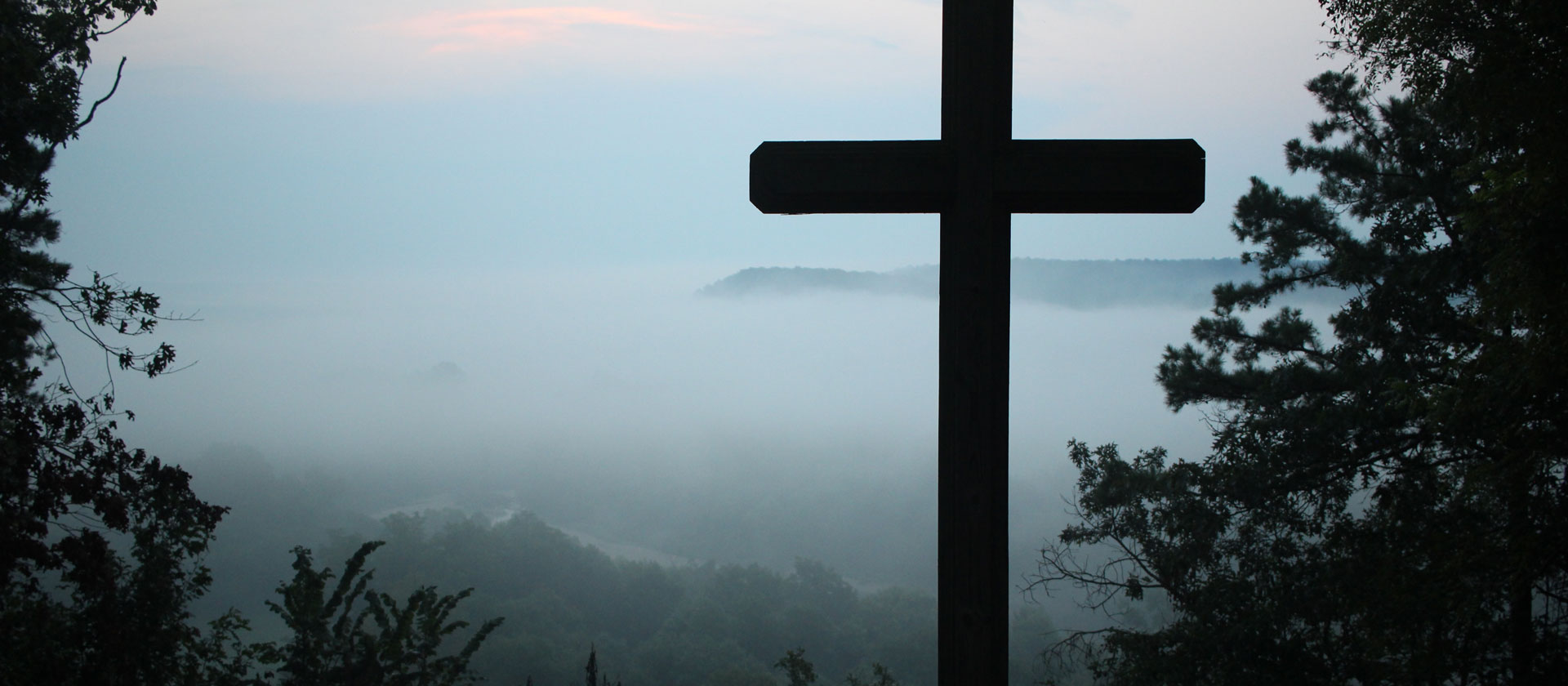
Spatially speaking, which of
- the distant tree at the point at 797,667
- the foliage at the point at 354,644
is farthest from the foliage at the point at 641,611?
the foliage at the point at 354,644

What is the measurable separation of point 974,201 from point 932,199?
118 mm

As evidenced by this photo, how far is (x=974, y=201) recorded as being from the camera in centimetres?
229

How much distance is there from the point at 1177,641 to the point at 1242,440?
7.46ft

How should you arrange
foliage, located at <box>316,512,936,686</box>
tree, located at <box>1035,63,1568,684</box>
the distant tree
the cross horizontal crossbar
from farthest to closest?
foliage, located at <box>316,512,936,686</box>, the distant tree, tree, located at <box>1035,63,1568,684</box>, the cross horizontal crossbar

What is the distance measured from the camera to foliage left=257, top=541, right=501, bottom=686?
852 cm

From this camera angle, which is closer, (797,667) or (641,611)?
(797,667)

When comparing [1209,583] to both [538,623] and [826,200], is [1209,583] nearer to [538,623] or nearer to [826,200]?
[826,200]

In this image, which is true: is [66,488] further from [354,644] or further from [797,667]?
[797,667]

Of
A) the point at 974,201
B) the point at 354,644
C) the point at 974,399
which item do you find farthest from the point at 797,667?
the point at 974,201

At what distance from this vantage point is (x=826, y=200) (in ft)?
8.15

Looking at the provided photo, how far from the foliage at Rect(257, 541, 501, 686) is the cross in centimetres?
720

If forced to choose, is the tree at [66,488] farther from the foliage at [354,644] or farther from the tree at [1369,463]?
the tree at [1369,463]

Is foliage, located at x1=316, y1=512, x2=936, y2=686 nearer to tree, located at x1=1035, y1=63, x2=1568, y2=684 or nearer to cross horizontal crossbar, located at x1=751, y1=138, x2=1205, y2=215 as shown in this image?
tree, located at x1=1035, y1=63, x2=1568, y2=684

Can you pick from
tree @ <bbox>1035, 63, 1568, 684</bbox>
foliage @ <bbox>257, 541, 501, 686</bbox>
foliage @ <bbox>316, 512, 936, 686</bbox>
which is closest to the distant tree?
tree @ <bbox>1035, 63, 1568, 684</bbox>
